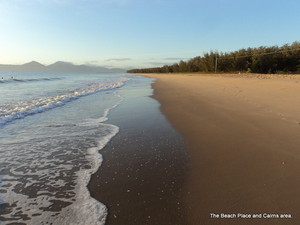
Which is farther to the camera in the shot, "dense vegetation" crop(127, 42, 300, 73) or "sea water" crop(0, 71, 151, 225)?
"dense vegetation" crop(127, 42, 300, 73)

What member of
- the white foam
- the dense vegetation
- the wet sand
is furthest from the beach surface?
the dense vegetation

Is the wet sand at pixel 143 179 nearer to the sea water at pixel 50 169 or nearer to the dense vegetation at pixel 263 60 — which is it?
the sea water at pixel 50 169

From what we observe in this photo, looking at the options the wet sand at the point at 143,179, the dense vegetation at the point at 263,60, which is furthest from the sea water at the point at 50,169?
the dense vegetation at the point at 263,60

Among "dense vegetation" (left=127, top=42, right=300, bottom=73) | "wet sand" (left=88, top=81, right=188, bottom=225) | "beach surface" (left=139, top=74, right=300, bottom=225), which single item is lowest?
"wet sand" (left=88, top=81, right=188, bottom=225)

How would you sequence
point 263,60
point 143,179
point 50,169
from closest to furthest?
1. point 143,179
2. point 50,169
3. point 263,60

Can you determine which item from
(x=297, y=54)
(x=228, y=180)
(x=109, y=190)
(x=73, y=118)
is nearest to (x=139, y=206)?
(x=109, y=190)

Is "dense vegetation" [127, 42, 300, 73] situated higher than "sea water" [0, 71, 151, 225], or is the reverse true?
"dense vegetation" [127, 42, 300, 73]

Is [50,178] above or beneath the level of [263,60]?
beneath

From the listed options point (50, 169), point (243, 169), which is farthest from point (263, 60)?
point (50, 169)

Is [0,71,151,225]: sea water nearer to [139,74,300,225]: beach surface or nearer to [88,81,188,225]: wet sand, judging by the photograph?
[88,81,188,225]: wet sand

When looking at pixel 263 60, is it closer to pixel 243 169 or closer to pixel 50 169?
pixel 243 169

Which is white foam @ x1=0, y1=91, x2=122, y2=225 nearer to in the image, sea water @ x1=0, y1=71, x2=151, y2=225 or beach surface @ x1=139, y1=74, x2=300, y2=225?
sea water @ x1=0, y1=71, x2=151, y2=225

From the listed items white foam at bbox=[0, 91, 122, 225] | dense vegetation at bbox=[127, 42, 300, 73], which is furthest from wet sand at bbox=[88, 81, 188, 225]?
dense vegetation at bbox=[127, 42, 300, 73]

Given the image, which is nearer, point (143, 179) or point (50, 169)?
point (143, 179)
